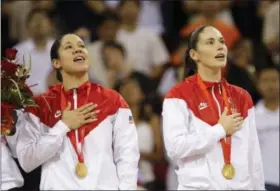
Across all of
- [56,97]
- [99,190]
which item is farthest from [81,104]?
[99,190]

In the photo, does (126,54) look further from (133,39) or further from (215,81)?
(215,81)

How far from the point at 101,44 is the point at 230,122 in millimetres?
4771

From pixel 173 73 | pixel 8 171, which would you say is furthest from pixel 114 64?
pixel 8 171

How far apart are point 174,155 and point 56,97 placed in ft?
3.64

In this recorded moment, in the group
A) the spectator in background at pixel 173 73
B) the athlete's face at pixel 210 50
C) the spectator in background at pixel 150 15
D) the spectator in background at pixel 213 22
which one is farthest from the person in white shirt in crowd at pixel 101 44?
the athlete's face at pixel 210 50

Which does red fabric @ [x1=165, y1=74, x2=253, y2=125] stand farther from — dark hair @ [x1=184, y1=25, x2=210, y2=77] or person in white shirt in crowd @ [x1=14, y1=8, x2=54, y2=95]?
person in white shirt in crowd @ [x1=14, y1=8, x2=54, y2=95]

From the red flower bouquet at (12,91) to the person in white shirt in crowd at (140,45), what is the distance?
14.6 ft

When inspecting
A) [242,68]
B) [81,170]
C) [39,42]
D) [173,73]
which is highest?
[39,42]

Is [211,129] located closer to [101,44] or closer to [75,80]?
[75,80]

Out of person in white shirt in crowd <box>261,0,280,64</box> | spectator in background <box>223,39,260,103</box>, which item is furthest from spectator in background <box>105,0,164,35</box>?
person in white shirt in crowd <box>261,0,280,64</box>

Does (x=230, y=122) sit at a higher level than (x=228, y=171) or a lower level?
higher

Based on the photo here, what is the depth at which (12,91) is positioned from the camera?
25.3 ft

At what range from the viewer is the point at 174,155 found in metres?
7.60

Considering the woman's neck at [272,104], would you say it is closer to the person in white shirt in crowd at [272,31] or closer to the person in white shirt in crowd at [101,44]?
the person in white shirt in crowd at [272,31]
